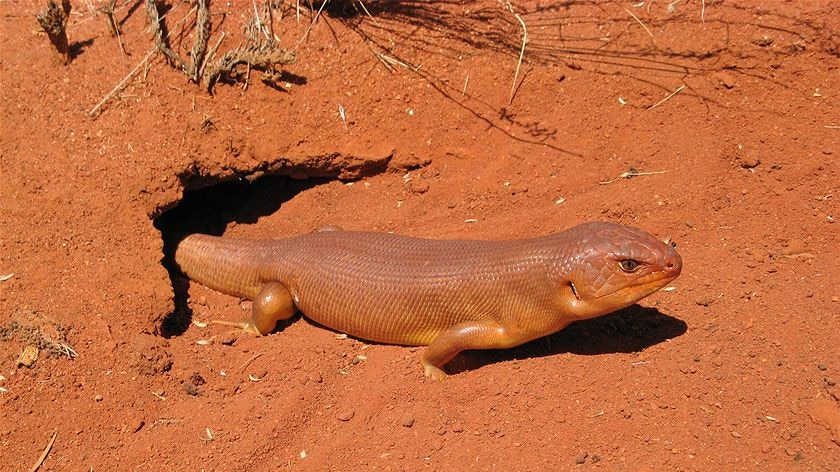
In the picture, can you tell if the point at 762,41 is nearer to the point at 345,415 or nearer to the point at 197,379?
the point at 345,415

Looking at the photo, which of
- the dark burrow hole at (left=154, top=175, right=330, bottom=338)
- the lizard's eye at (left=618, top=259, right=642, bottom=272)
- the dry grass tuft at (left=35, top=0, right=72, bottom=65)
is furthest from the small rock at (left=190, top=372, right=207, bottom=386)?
the dry grass tuft at (left=35, top=0, right=72, bottom=65)

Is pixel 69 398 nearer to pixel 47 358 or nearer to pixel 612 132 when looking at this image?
pixel 47 358

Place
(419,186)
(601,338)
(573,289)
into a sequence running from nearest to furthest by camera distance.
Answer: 1. (573,289)
2. (601,338)
3. (419,186)

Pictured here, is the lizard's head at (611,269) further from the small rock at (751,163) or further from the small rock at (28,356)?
the small rock at (28,356)

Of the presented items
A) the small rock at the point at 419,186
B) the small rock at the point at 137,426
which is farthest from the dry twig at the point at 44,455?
the small rock at the point at 419,186

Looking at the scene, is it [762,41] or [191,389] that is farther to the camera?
[762,41]

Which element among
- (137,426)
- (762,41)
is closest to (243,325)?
(137,426)
